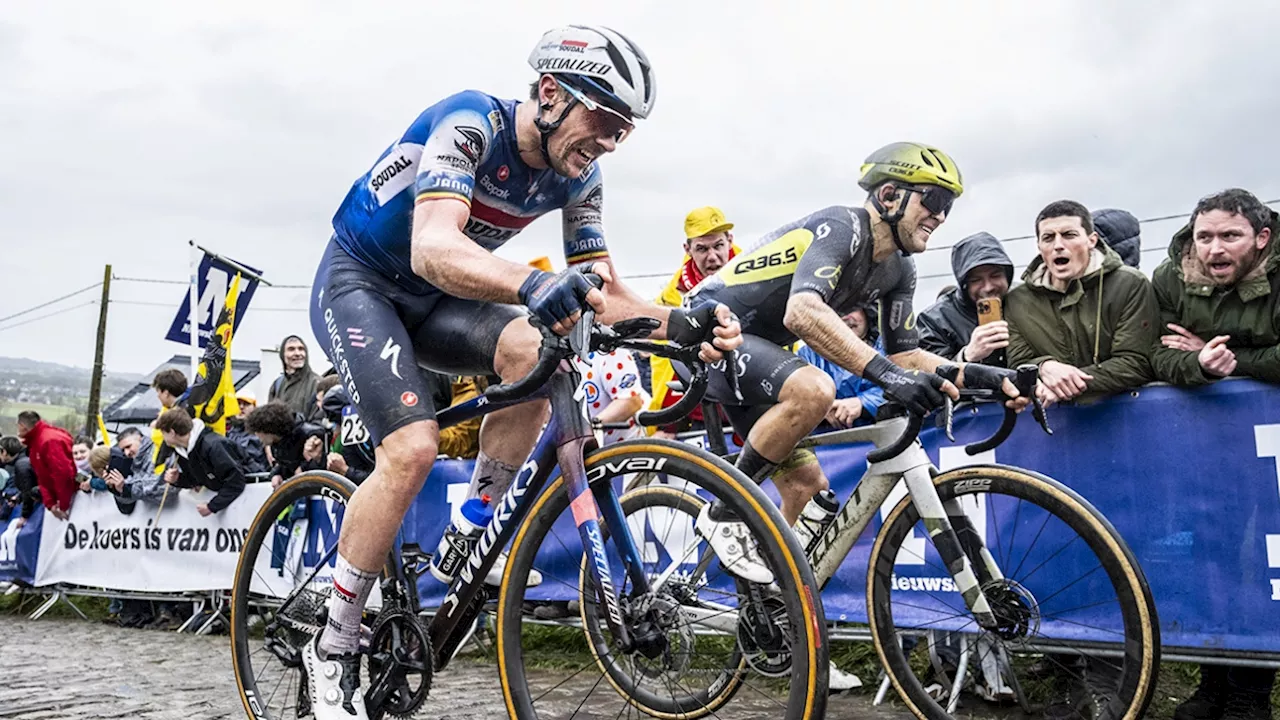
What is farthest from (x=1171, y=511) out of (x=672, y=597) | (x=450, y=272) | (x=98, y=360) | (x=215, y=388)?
(x=98, y=360)

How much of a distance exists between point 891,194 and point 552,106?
1.51 meters

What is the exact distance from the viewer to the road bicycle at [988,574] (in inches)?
138

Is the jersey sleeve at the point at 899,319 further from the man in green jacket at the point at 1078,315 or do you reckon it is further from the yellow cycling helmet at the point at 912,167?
the man in green jacket at the point at 1078,315

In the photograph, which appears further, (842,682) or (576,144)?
(842,682)

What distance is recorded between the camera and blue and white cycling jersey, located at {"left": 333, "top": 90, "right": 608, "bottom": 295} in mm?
3371

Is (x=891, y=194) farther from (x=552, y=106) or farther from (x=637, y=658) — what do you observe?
(x=637, y=658)

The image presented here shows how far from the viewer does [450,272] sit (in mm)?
3010

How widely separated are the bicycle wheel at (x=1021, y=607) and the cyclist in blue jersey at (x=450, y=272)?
4.26 ft

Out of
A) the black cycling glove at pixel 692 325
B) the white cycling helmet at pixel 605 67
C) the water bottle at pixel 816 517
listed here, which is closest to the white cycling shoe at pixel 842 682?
the water bottle at pixel 816 517

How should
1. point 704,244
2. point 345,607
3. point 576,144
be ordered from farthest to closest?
point 704,244 < point 345,607 < point 576,144

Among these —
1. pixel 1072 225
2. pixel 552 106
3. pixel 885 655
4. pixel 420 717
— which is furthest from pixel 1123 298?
pixel 420 717

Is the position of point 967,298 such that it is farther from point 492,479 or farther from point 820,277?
point 492,479

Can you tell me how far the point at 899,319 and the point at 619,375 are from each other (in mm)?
3169

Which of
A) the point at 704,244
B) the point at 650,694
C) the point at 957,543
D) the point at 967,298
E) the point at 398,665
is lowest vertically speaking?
the point at 650,694
